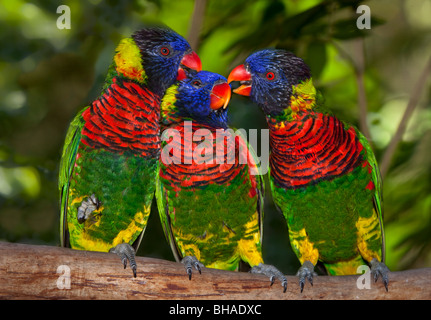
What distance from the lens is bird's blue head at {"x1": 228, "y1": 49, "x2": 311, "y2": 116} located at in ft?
7.93

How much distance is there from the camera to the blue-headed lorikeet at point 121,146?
241cm

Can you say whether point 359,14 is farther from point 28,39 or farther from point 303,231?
point 28,39

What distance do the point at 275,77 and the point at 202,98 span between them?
1.41 feet

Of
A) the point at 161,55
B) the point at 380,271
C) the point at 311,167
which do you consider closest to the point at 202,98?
the point at 161,55

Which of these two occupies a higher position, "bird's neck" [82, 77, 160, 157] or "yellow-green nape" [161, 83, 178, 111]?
"yellow-green nape" [161, 83, 178, 111]

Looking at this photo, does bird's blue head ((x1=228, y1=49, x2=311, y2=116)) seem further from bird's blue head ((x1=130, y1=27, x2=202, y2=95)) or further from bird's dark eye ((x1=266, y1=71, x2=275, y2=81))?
bird's blue head ((x1=130, y1=27, x2=202, y2=95))

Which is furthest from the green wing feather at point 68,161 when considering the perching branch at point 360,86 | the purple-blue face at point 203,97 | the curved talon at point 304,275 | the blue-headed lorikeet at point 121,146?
the perching branch at point 360,86

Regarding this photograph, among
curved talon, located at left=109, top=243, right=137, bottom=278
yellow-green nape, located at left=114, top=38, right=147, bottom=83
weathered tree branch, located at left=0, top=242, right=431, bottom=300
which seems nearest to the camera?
weathered tree branch, located at left=0, top=242, right=431, bottom=300

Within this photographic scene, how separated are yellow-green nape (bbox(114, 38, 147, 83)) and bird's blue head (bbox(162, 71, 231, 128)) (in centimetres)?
25

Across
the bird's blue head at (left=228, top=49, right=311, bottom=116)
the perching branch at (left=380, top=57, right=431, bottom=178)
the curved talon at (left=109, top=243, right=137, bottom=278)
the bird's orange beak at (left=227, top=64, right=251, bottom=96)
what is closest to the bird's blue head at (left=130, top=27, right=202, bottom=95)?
the bird's orange beak at (left=227, top=64, right=251, bottom=96)

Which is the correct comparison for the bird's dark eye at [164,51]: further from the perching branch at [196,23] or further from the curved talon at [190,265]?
the curved talon at [190,265]

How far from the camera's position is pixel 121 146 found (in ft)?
7.89

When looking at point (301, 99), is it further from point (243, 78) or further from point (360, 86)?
point (360, 86)

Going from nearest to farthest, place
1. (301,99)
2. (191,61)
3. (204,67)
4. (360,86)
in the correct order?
1. (301,99)
2. (191,61)
3. (204,67)
4. (360,86)
